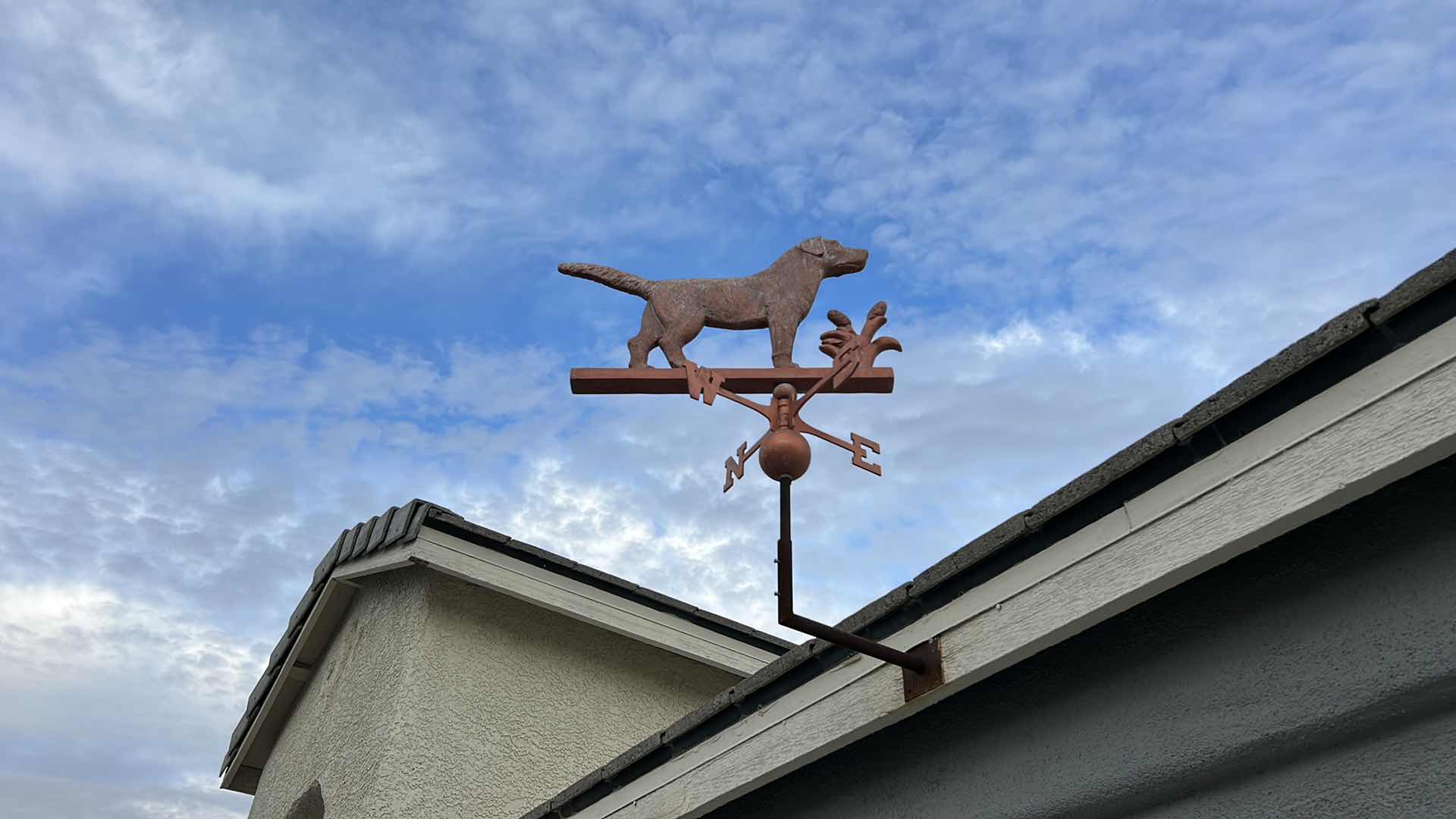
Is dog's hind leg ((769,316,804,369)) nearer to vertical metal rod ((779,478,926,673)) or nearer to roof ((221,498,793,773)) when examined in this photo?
vertical metal rod ((779,478,926,673))

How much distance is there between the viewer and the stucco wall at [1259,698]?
2.29 meters

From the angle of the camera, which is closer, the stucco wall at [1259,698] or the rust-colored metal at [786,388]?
the stucco wall at [1259,698]

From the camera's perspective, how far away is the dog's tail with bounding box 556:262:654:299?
524cm

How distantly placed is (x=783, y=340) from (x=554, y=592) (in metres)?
2.88

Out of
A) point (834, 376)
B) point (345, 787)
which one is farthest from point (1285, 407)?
point (345, 787)

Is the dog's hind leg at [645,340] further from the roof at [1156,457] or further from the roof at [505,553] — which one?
the roof at [505,553]

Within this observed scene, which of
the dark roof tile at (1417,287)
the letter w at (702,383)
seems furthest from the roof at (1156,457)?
the letter w at (702,383)

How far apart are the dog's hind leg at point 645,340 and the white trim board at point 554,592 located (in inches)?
102

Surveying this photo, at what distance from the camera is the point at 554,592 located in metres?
7.07

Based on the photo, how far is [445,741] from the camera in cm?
684

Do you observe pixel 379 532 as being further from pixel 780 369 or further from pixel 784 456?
pixel 784 456

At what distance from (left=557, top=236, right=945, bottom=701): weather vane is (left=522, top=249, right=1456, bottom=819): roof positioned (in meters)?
0.17

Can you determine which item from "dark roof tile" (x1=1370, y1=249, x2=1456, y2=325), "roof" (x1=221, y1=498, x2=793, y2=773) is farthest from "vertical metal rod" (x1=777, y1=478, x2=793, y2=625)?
"roof" (x1=221, y1=498, x2=793, y2=773)

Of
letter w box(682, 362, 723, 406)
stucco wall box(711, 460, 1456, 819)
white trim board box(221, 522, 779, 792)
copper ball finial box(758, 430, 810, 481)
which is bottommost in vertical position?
stucco wall box(711, 460, 1456, 819)
